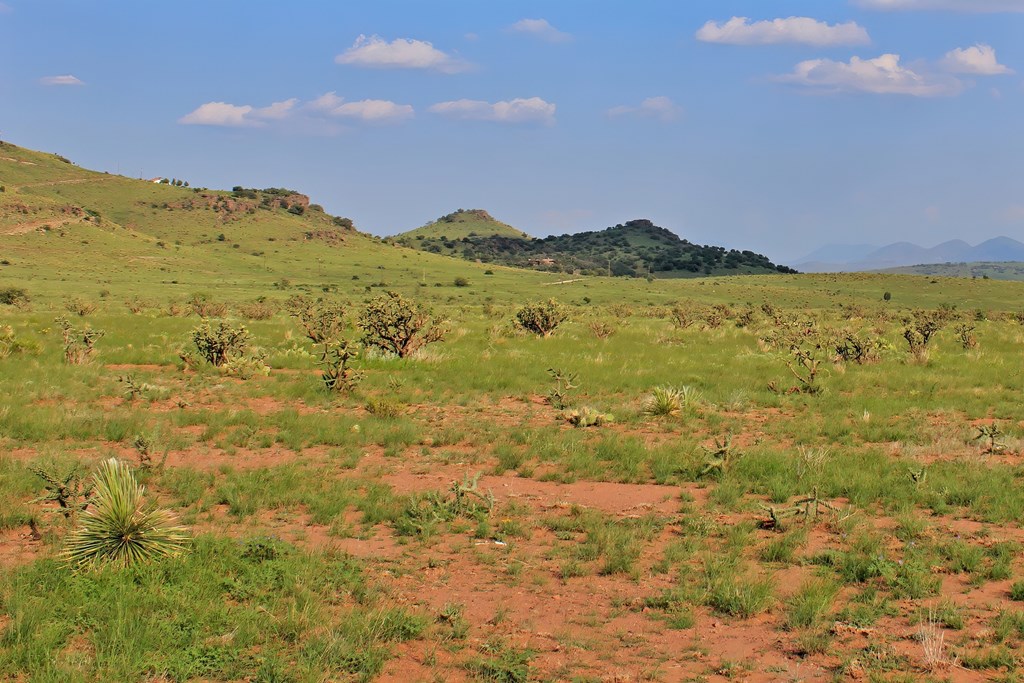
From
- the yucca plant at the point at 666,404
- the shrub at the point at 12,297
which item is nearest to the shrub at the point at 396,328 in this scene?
the yucca plant at the point at 666,404

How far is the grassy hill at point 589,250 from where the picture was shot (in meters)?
114

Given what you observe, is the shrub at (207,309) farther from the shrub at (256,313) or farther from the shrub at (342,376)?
the shrub at (342,376)

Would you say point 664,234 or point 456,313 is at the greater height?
point 664,234

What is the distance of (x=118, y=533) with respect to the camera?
6.53 meters

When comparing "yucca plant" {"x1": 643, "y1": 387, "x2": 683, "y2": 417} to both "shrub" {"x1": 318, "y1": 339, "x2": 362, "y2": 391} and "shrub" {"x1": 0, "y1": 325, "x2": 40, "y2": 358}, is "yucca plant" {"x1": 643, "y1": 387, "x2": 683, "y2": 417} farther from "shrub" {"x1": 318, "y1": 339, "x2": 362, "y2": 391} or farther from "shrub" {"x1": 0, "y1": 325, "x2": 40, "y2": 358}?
"shrub" {"x1": 0, "y1": 325, "x2": 40, "y2": 358}

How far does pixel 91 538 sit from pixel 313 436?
16.8ft

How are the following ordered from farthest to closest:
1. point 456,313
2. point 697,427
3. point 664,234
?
point 664,234 < point 456,313 < point 697,427

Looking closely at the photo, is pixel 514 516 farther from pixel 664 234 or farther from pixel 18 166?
pixel 664 234

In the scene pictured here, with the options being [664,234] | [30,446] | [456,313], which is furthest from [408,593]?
[664,234]

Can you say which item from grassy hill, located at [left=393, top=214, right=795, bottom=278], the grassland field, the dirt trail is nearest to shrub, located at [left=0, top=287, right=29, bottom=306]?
the grassland field

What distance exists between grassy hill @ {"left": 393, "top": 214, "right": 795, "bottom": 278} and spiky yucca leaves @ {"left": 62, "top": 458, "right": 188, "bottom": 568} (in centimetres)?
9146

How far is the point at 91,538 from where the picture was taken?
6.49 meters

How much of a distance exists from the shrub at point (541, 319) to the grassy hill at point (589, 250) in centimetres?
6988

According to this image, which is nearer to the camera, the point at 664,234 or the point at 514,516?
the point at 514,516
